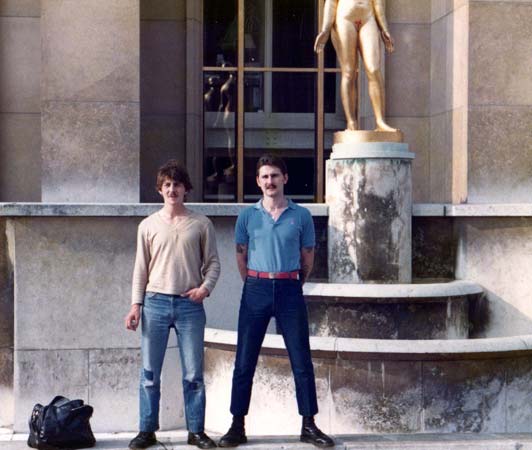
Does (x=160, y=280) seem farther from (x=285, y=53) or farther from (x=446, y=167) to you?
(x=285, y=53)

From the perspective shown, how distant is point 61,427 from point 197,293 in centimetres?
140

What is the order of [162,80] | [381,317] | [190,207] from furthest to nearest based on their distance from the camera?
1. [162,80]
2. [190,207]
3. [381,317]

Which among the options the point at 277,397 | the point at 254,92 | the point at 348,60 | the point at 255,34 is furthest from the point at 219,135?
the point at 277,397

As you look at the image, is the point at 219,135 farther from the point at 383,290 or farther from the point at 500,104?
the point at 383,290

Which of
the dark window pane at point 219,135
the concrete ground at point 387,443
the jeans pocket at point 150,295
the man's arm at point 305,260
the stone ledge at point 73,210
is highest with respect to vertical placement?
the dark window pane at point 219,135

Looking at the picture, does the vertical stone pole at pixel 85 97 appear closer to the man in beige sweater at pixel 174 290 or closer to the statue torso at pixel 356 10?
the statue torso at pixel 356 10

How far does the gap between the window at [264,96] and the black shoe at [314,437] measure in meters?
7.65

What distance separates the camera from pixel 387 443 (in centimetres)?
737

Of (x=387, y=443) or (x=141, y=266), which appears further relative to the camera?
(x=387, y=443)

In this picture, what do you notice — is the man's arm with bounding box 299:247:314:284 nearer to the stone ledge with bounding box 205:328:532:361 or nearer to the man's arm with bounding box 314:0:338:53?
the stone ledge with bounding box 205:328:532:361

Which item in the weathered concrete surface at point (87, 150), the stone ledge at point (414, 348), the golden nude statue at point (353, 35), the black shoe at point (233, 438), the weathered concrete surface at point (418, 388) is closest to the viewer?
the black shoe at point (233, 438)


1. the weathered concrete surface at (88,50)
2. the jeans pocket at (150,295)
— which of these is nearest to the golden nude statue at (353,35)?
the weathered concrete surface at (88,50)

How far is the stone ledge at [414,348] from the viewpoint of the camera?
27.4 feet

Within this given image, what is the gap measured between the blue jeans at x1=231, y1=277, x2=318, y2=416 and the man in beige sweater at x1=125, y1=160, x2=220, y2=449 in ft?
0.92
